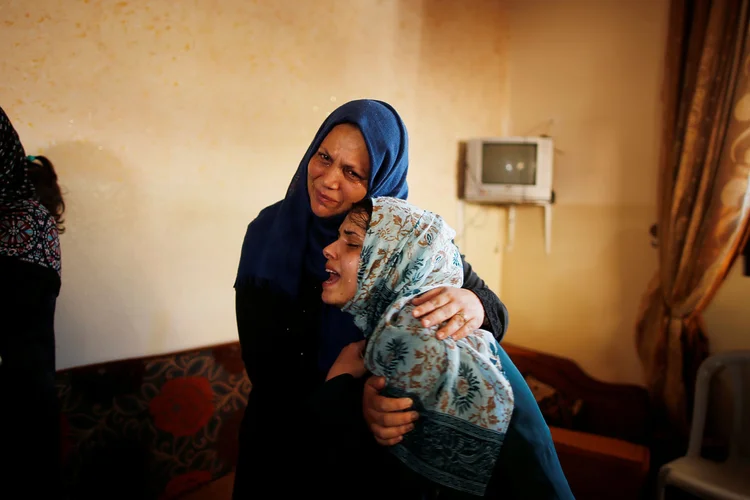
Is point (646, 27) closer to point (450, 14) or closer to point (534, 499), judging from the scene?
point (450, 14)

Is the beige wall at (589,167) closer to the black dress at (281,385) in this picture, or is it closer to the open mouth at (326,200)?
the black dress at (281,385)

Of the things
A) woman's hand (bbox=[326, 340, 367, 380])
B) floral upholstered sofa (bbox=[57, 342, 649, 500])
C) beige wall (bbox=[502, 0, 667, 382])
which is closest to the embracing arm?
woman's hand (bbox=[326, 340, 367, 380])

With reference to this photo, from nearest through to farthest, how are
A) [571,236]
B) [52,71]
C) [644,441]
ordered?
[52,71] < [644,441] < [571,236]

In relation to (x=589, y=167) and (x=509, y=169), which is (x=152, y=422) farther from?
(x=589, y=167)

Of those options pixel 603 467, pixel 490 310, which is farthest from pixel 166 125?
pixel 603 467

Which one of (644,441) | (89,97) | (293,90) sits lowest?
(644,441)

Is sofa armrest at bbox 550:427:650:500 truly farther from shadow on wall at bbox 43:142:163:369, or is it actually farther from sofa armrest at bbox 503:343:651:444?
shadow on wall at bbox 43:142:163:369

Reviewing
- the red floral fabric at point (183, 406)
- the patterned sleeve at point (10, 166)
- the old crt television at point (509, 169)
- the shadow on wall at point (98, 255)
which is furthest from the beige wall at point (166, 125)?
the old crt television at point (509, 169)

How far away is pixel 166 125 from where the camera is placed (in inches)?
64.7

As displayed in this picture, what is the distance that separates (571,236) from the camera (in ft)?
10.1

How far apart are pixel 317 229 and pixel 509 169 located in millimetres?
2120

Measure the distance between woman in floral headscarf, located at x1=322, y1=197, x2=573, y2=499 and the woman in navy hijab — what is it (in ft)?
0.48

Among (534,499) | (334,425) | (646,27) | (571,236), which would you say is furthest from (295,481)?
(646,27)

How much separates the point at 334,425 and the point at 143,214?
3.66 feet
